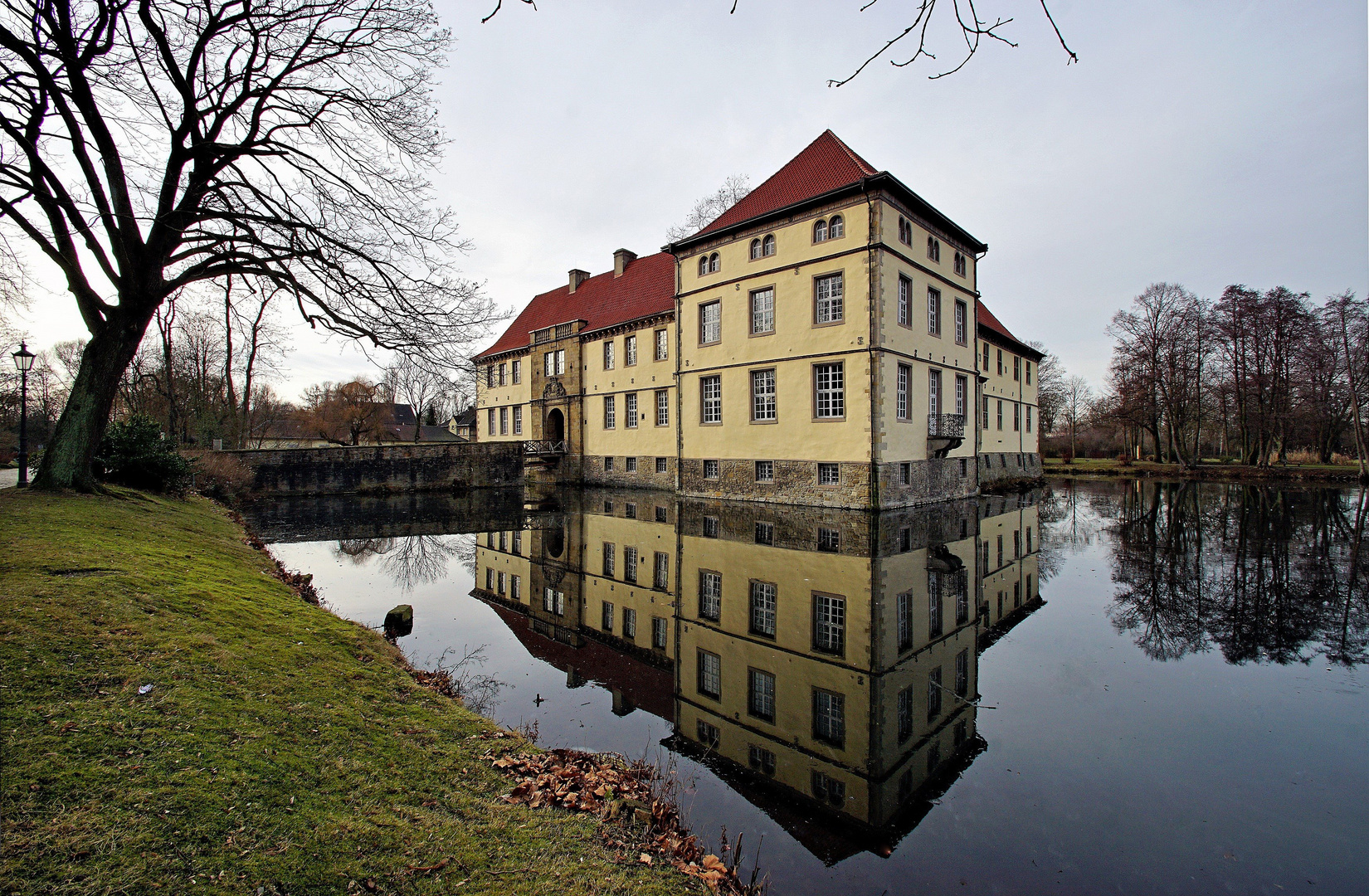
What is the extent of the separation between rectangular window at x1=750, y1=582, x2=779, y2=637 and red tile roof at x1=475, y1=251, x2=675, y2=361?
18716 mm

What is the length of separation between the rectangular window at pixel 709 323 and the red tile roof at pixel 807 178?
2.77 m

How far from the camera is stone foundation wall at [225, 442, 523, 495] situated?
2397cm

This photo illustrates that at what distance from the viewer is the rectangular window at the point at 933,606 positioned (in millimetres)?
Result: 6629

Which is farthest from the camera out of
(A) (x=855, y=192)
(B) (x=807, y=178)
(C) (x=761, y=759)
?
(B) (x=807, y=178)

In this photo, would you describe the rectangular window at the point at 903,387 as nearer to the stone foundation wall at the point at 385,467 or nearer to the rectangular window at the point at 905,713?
the rectangular window at the point at 905,713

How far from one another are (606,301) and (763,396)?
43.8 ft

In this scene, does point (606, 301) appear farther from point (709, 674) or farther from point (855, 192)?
point (709, 674)

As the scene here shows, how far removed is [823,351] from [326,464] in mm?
21110

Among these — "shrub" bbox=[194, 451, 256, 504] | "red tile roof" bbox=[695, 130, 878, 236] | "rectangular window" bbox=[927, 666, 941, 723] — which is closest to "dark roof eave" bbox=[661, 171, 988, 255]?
"red tile roof" bbox=[695, 130, 878, 236]

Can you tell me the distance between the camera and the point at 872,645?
6035 mm

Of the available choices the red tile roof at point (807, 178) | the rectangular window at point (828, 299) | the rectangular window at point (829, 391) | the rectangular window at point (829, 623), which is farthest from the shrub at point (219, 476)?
the rectangular window at point (828, 299)

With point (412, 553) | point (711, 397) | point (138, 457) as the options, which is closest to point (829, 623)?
point (412, 553)

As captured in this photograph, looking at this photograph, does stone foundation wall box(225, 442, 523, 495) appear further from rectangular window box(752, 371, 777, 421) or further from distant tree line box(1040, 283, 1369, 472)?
Answer: distant tree line box(1040, 283, 1369, 472)

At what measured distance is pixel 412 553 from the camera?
12047 mm
